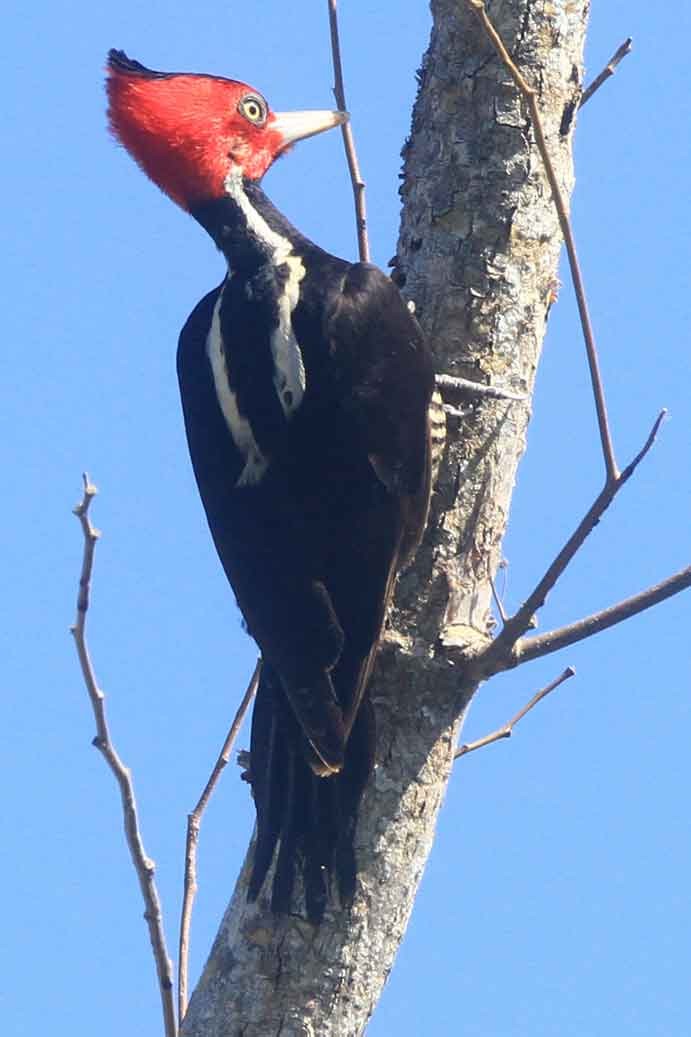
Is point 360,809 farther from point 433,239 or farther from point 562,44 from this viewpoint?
point 562,44

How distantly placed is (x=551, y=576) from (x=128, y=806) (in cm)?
89

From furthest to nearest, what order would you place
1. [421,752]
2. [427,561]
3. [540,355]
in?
[540,355], [427,561], [421,752]

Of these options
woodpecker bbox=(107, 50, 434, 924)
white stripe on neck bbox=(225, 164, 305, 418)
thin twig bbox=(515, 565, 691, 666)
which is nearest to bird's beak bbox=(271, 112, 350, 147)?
white stripe on neck bbox=(225, 164, 305, 418)

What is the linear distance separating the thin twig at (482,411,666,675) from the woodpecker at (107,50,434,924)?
29 cm

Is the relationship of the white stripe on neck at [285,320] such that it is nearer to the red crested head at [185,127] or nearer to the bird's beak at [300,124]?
the red crested head at [185,127]

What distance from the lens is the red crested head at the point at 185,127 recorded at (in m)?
3.73

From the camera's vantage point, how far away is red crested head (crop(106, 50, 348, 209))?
3727 millimetres

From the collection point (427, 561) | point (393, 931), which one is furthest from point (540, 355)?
point (393, 931)

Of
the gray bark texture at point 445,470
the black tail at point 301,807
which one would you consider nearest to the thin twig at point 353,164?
the gray bark texture at point 445,470

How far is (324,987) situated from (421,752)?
20.7 inches

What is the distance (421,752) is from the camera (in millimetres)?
3064

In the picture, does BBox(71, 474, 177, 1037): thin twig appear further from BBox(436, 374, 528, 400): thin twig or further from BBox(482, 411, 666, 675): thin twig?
BBox(436, 374, 528, 400): thin twig

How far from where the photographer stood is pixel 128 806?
261 cm

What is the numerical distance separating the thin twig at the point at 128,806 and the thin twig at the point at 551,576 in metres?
0.80
